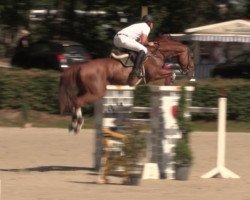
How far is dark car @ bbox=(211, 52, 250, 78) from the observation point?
31.7 metres

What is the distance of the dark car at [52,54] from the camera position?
98.6 feet

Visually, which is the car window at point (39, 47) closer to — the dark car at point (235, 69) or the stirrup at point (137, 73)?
the dark car at point (235, 69)

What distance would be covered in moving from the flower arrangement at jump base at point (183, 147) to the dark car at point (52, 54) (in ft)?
56.5

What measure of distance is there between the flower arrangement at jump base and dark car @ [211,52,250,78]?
737 inches

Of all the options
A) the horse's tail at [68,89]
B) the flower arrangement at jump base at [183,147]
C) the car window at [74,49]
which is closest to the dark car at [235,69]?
the car window at [74,49]

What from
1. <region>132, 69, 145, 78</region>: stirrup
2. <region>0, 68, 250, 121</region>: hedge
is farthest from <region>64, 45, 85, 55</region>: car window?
<region>132, 69, 145, 78</region>: stirrup

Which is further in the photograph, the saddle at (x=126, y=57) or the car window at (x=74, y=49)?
the car window at (x=74, y=49)

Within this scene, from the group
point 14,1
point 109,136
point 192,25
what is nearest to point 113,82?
point 109,136

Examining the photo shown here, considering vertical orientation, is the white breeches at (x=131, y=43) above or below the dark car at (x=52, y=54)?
above

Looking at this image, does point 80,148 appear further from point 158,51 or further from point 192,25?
point 192,25

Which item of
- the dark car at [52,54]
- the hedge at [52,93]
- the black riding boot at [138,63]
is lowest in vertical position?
the dark car at [52,54]

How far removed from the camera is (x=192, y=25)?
114 ft

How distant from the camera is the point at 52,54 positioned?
98.9 ft

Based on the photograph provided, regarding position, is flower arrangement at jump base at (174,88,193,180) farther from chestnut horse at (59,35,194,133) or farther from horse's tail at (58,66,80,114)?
horse's tail at (58,66,80,114)
